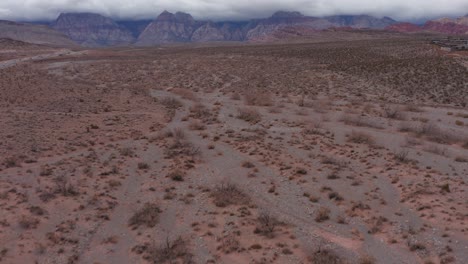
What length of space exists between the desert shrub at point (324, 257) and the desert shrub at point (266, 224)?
1.76 meters

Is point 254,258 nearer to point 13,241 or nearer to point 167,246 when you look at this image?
point 167,246

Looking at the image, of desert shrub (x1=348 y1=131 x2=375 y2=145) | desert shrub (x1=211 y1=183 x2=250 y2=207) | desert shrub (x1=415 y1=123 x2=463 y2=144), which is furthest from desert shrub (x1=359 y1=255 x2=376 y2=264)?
desert shrub (x1=415 y1=123 x2=463 y2=144)

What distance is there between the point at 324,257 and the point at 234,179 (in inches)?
305

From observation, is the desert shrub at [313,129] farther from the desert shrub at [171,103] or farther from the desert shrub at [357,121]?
the desert shrub at [171,103]

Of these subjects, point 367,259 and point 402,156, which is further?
point 402,156

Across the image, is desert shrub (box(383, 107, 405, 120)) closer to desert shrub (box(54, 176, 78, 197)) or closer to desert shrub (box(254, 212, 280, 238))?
desert shrub (box(254, 212, 280, 238))

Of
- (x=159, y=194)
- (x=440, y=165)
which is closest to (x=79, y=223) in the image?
(x=159, y=194)

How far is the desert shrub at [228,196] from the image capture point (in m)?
16.7

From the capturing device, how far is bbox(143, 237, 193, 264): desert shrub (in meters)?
12.9

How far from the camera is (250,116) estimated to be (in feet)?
105

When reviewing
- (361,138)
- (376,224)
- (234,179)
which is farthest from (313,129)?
(376,224)

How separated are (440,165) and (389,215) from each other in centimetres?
693

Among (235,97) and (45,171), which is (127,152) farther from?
(235,97)

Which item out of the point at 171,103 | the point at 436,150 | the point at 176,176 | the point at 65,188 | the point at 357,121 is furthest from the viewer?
the point at 171,103
